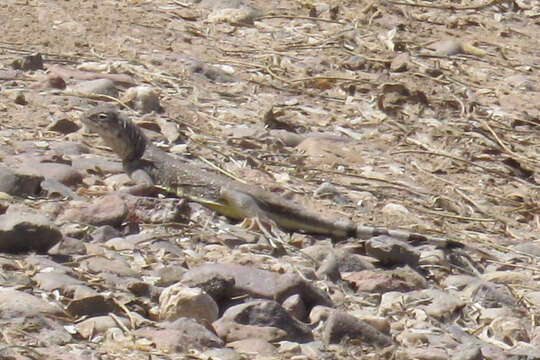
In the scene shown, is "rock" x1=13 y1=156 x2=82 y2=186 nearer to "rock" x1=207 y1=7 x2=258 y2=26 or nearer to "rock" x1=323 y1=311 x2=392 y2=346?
"rock" x1=323 y1=311 x2=392 y2=346

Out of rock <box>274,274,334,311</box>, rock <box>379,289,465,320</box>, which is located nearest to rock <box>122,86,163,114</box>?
rock <box>379,289,465,320</box>

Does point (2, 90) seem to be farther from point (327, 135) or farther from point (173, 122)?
point (327, 135)

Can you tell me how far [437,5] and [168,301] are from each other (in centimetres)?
603

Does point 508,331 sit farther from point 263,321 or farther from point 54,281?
point 54,281

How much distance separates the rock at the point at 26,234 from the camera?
15.5ft

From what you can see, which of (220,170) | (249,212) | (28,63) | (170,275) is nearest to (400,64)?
(220,170)

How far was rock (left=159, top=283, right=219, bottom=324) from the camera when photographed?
4395 millimetres

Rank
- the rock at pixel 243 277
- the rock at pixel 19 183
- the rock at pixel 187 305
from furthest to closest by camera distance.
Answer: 1. the rock at pixel 19 183
2. the rock at pixel 243 277
3. the rock at pixel 187 305

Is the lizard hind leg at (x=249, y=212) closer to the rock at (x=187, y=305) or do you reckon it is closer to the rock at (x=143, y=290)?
the rock at (x=143, y=290)

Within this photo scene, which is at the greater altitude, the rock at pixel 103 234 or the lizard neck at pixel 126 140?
the rock at pixel 103 234

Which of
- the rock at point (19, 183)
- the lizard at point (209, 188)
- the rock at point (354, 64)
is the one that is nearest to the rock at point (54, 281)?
the rock at point (19, 183)

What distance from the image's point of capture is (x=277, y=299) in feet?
15.6

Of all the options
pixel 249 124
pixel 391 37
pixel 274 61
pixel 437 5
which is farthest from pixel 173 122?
pixel 437 5

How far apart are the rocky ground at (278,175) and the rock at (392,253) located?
1 centimetres
